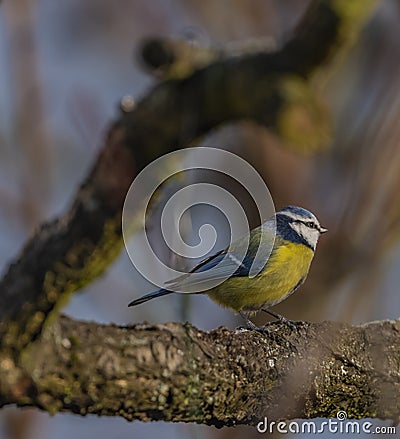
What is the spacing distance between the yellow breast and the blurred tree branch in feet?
1.30

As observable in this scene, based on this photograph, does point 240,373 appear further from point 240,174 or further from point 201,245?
point 240,174

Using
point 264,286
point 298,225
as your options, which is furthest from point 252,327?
point 298,225

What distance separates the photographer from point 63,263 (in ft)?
5.65

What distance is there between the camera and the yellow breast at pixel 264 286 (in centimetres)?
226

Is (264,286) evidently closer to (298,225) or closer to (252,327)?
(298,225)

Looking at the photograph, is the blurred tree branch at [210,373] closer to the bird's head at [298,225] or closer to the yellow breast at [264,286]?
the yellow breast at [264,286]

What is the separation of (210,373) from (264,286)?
0.86m

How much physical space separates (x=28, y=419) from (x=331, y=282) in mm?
1908

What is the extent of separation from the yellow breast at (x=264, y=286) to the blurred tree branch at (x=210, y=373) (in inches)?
15.6

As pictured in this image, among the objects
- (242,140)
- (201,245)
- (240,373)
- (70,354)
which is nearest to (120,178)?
(201,245)

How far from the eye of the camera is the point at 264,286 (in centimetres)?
229

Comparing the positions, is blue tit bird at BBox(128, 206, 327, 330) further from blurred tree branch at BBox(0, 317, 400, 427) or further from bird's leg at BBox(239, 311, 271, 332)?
blurred tree branch at BBox(0, 317, 400, 427)

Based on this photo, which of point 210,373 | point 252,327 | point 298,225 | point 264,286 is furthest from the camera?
point 298,225

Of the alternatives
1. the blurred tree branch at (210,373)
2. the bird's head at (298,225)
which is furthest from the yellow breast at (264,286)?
the blurred tree branch at (210,373)
